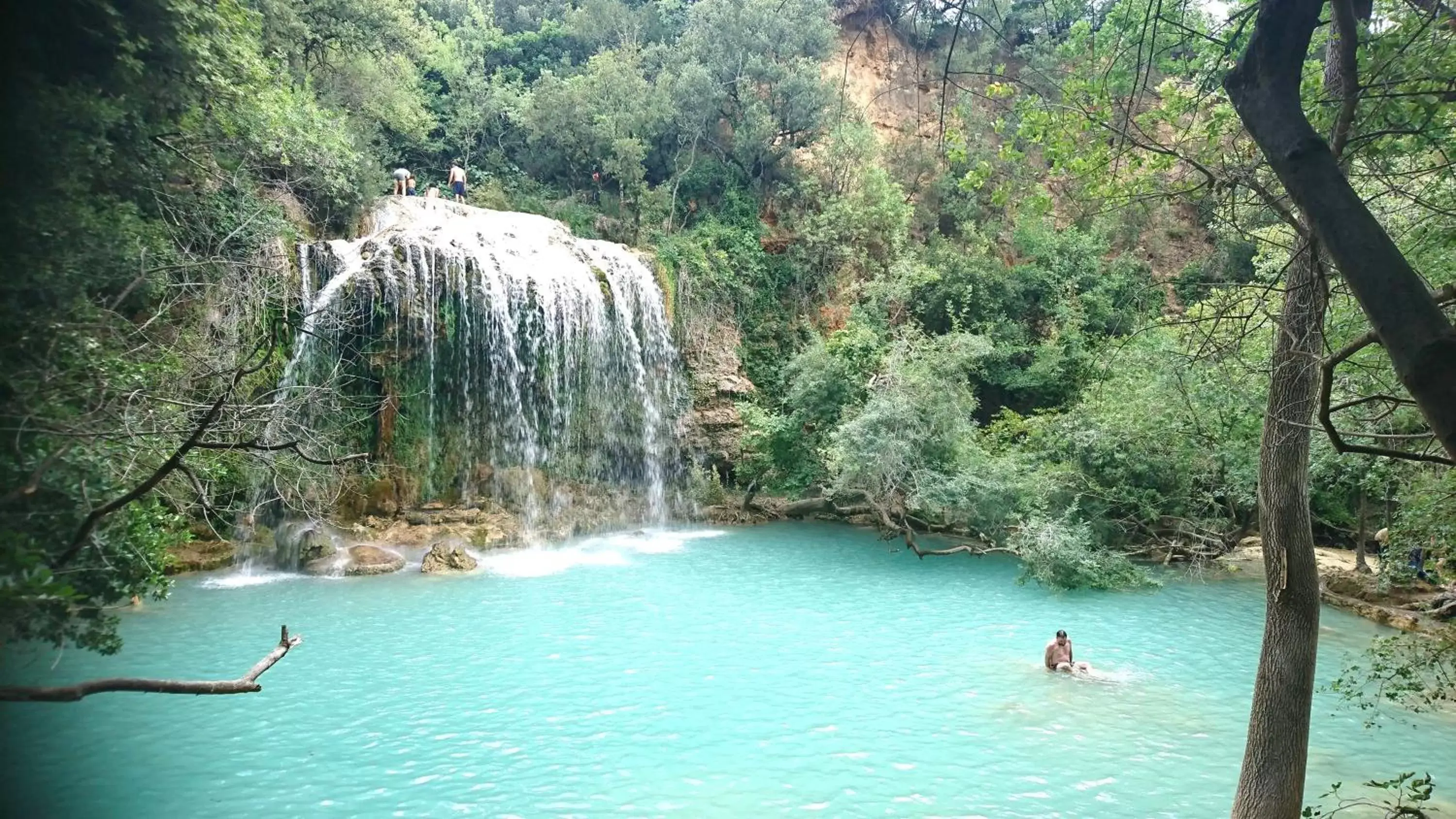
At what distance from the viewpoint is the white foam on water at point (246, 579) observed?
11156 millimetres

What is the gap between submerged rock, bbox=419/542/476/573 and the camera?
40.6 ft

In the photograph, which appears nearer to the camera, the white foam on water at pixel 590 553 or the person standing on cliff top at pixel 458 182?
the white foam on water at pixel 590 553

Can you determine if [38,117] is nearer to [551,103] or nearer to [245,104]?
[245,104]

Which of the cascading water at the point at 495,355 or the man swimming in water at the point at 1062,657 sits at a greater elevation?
the cascading water at the point at 495,355

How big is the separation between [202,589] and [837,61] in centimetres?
2178

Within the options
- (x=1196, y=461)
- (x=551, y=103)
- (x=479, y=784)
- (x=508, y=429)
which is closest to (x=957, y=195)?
(x=551, y=103)

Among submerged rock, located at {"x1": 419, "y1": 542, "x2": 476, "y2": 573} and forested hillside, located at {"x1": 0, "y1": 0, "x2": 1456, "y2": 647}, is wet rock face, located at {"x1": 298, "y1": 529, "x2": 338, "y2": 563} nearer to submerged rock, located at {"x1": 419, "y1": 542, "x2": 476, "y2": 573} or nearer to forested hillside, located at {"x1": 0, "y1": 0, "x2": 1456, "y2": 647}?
forested hillside, located at {"x1": 0, "y1": 0, "x2": 1456, "y2": 647}

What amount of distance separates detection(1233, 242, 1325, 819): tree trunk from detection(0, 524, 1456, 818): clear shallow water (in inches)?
57.5

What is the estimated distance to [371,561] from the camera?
12.3m

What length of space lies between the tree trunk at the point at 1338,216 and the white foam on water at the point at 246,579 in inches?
480

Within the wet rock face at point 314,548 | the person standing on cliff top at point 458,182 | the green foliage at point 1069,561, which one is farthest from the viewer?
the person standing on cliff top at point 458,182

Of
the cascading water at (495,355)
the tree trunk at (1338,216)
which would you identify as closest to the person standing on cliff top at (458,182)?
the cascading water at (495,355)

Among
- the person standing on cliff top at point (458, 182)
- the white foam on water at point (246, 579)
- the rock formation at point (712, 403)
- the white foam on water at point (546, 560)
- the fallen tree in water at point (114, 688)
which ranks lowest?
the white foam on water at point (246, 579)

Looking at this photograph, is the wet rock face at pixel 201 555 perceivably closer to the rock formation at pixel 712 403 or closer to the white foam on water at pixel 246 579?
the white foam on water at pixel 246 579
